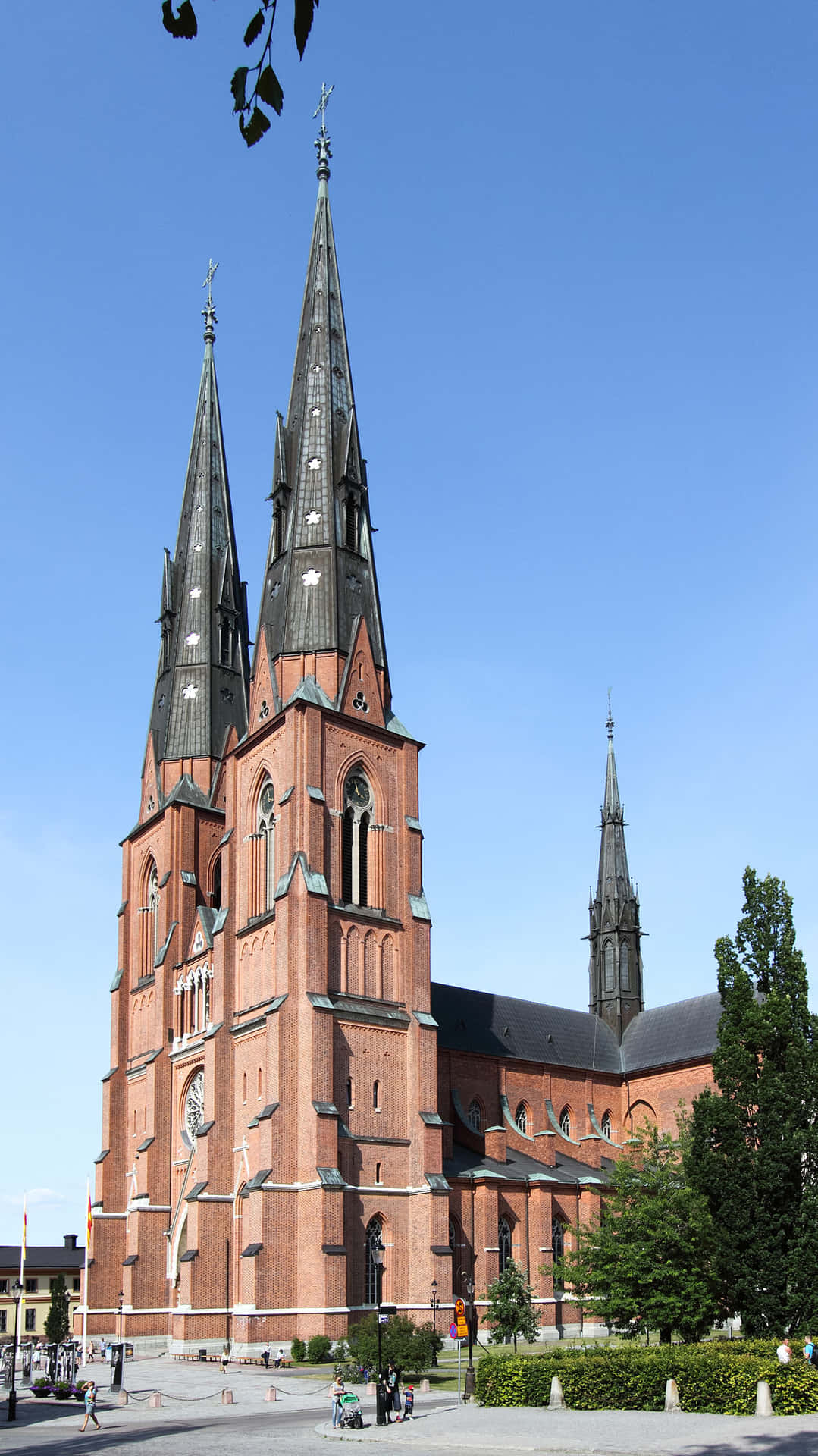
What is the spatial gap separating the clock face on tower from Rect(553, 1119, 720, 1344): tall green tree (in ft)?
63.5

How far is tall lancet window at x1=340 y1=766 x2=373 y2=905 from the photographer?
52500 mm

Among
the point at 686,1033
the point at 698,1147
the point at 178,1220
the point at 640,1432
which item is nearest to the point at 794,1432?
the point at 640,1432

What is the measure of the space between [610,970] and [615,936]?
2196mm

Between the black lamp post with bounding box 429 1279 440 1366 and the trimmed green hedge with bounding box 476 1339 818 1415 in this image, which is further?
the black lamp post with bounding box 429 1279 440 1366

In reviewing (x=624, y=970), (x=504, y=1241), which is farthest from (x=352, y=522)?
(x=624, y=970)

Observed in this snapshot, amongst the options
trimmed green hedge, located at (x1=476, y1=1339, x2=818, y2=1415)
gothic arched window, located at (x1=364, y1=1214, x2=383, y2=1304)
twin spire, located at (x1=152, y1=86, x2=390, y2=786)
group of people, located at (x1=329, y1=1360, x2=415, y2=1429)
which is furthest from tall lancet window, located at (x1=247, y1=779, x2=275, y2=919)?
trimmed green hedge, located at (x1=476, y1=1339, x2=818, y2=1415)

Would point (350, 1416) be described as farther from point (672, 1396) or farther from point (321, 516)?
point (321, 516)

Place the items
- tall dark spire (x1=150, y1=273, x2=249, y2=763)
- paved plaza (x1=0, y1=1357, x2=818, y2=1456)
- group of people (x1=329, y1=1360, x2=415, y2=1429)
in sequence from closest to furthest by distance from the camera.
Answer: paved plaza (x1=0, y1=1357, x2=818, y2=1456) < group of people (x1=329, y1=1360, x2=415, y2=1429) < tall dark spire (x1=150, y1=273, x2=249, y2=763)

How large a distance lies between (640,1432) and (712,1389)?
335 centimetres

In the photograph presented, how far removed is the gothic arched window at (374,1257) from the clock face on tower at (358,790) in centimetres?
1576

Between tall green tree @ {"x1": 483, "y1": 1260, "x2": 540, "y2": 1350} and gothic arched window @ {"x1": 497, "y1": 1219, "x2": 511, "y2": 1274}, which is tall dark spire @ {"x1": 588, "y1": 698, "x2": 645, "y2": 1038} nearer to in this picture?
gothic arched window @ {"x1": 497, "y1": 1219, "x2": 511, "y2": 1274}

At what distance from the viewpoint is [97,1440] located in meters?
27.0

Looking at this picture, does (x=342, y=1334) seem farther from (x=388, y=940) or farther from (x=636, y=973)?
(x=636, y=973)

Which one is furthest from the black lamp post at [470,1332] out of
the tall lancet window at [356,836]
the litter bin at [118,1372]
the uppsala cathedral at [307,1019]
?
the tall lancet window at [356,836]
